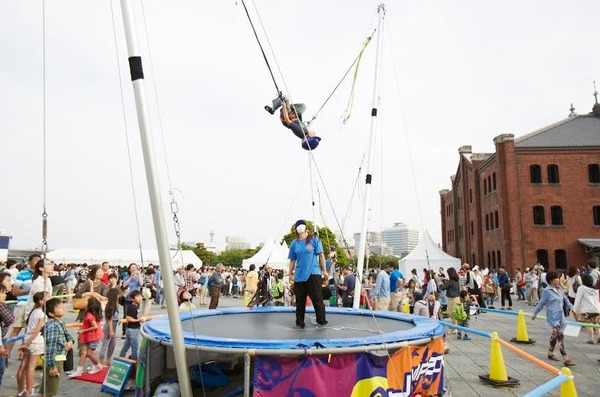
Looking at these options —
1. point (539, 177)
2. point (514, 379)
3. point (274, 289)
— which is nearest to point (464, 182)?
point (539, 177)

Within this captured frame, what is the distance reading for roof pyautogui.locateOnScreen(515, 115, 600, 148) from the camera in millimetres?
32844

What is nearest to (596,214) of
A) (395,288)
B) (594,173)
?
(594,173)

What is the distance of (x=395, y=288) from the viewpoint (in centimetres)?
1257

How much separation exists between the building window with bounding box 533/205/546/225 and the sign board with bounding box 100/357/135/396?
3266 cm

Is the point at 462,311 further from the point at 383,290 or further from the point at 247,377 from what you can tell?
the point at 247,377

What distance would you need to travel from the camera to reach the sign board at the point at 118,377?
6.28 m

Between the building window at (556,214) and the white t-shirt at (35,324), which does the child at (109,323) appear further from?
the building window at (556,214)

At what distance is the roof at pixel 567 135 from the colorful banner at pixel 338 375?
32.4 metres

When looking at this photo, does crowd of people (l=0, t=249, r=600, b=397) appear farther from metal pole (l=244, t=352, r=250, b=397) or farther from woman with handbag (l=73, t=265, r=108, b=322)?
metal pole (l=244, t=352, r=250, b=397)

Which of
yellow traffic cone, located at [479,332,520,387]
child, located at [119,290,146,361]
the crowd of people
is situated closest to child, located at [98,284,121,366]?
the crowd of people

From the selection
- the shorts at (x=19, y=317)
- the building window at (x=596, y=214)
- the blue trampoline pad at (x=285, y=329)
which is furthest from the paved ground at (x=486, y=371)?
the building window at (x=596, y=214)

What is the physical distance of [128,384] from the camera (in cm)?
671

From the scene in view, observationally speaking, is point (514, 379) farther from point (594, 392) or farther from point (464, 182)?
point (464, 182)

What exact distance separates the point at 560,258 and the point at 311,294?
31.6 meters
